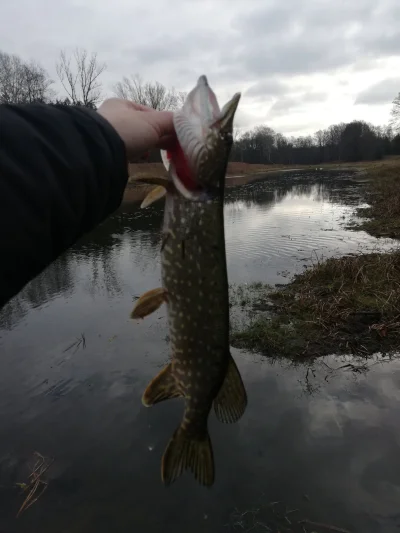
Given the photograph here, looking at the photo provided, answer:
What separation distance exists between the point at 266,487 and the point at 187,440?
94.8 inches

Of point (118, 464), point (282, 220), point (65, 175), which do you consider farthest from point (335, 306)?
point (282, 220)

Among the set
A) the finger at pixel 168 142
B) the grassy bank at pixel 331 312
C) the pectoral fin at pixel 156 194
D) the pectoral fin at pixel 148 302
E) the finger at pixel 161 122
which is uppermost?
the finger at pixel 161 122

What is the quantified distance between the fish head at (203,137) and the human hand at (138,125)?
123 mm

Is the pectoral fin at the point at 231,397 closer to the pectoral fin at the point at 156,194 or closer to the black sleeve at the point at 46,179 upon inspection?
the pectoral fin at the point at 156,194

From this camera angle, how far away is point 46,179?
140cm

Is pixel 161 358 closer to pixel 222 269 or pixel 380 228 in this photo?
pixel 222 269

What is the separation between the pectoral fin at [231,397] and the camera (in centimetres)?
232

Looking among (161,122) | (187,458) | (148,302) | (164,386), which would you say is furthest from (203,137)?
(187,458)

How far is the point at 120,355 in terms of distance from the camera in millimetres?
6969

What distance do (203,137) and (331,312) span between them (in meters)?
6.00

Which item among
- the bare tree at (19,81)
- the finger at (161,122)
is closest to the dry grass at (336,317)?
the finger at (161,122)

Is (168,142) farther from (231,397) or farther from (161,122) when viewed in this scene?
(231,397)

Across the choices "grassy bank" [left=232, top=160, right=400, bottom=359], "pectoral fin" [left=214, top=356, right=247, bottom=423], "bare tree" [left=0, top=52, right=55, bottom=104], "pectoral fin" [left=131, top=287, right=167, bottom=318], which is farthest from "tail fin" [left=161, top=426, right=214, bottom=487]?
"bare tree" [left=0, top=52, right=55, bottom=104]

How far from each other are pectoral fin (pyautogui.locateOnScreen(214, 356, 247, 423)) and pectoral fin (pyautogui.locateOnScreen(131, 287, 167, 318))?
0.54 metres
